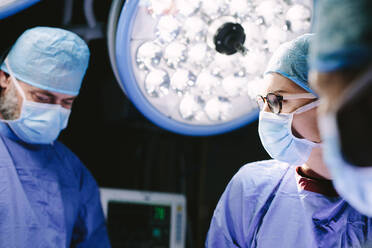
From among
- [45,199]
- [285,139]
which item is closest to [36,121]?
[45,199]

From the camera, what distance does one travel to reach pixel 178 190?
86.0 inches

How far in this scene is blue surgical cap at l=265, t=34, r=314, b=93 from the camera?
1.19m

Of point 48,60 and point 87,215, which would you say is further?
point 87,215

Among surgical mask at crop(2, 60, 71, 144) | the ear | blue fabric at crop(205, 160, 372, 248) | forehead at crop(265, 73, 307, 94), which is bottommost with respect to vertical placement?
blue fabric at crop(205, 160, 372, 248)

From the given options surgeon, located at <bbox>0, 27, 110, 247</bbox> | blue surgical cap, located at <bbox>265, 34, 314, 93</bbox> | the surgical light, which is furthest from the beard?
blue surgical cap, located at <bbox>265, 34, 314, 93</bbox>

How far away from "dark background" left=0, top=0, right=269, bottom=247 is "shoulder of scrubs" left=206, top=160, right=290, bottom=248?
625 mm

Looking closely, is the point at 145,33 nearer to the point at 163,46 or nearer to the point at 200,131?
the point at 163,46

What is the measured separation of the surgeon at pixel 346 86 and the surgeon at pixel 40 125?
1.09m

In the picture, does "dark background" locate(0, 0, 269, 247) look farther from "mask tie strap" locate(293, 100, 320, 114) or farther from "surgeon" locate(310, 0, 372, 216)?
"surgeon" locate(310, 0, 372, 216)

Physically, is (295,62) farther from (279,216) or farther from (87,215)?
(87,215)

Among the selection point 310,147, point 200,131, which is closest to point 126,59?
point 200,131

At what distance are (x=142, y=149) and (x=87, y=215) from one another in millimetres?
596

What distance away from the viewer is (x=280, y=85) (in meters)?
1.23

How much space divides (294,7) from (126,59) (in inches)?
24.4
